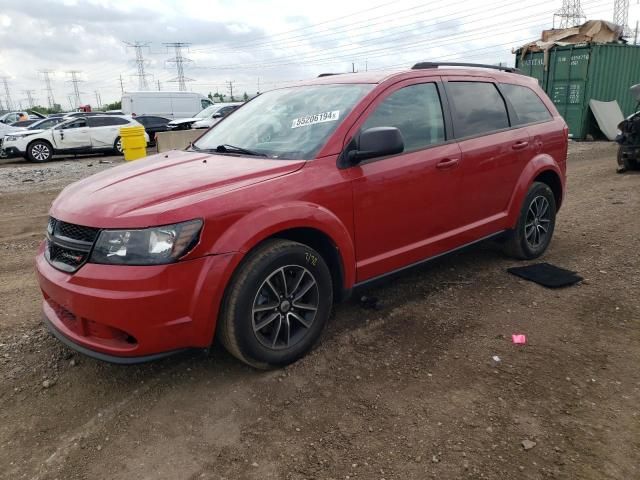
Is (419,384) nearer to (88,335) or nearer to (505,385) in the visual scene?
(505,385)

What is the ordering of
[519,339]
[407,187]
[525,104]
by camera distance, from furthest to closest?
1. [525,104]
2. [407,187]
3. [519,339]

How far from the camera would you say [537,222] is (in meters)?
4.89

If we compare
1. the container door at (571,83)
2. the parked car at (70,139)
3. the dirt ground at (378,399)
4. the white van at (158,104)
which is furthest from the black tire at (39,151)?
the container door at (571,83)

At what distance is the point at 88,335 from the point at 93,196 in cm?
79

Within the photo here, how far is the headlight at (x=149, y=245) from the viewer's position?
2555 mm

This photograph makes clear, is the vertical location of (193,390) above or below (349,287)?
below

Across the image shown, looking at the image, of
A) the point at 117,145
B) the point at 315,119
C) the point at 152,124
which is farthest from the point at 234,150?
the point at 152,124

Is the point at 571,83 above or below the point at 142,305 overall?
above

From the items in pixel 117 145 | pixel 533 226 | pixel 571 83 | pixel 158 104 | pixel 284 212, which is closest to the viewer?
pixel 284 212

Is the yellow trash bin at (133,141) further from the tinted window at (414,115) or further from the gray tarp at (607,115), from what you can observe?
the gray tarp at (607,115)

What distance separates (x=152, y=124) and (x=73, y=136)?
4.50 metres

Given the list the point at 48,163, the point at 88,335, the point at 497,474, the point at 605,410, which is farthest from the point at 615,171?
the point at 48,163

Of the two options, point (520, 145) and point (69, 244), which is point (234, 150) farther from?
point (520, 145)

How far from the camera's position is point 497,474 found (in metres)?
2.26
